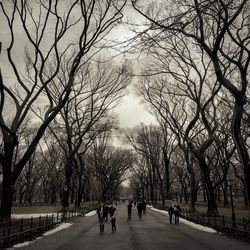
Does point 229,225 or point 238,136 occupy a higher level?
point 238,136

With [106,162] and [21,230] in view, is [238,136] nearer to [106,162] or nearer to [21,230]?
[21,230]

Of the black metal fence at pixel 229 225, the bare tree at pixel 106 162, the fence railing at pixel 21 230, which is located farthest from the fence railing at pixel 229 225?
the bare tree at pixel 106 162

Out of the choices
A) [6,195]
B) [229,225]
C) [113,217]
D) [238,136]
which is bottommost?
[229,225]

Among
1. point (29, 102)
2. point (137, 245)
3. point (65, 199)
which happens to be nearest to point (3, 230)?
point (137, 245)

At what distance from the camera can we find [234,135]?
16.7 meters

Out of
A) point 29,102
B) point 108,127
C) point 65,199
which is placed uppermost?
point 108,127

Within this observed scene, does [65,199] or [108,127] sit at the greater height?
[108,127]

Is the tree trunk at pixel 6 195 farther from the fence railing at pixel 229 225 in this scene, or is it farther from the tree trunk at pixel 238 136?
the tree trunk at pixel 238 136

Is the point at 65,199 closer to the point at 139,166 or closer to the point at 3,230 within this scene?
the point at 3,230

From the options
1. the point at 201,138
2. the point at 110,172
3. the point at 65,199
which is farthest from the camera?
the point at 110,172

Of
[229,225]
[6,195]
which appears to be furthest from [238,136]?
[6,195]

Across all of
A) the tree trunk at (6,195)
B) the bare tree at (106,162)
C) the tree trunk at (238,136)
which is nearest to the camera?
the tree trunk at (238,136)

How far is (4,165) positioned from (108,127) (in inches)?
755

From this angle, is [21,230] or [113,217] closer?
[21,230]
